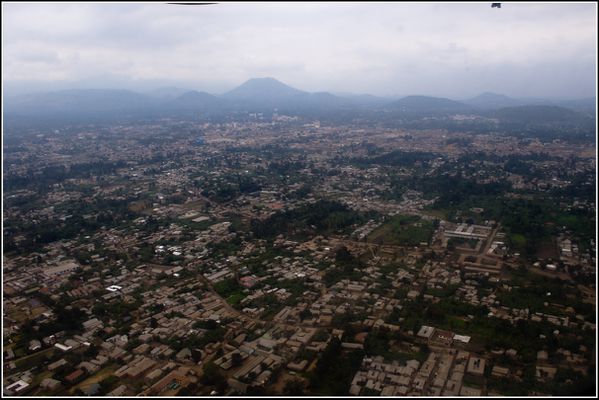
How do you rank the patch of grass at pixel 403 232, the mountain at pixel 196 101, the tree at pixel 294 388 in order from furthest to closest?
the mountain at pixel 196 101 → the patch of grass at pixel 403 232 → the tree at pixel 294 388

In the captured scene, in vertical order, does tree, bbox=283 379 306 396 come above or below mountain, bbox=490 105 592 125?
below

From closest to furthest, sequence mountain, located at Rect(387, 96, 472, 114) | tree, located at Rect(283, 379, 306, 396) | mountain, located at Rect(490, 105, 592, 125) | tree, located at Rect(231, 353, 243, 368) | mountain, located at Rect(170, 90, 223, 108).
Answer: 1. tree, located at Rect(283, 379, 306, 396)
2. tree, located at Rect(231, 353, 243, 368)
3. mountain, located at Rect(490, 105, 592, 125)
4. mountain, located at Rect(387, 96, 472, 114)
5. mountain, located at Rect(170, 90, 223, 108)

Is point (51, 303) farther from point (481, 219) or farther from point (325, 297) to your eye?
point (481, 219)

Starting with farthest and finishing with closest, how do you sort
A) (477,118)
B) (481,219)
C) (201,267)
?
(477,118) → (481,219) → (201,267)

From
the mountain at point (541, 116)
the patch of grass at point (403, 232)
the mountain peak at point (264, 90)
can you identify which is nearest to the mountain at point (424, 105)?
the mountain at point (541, 116)

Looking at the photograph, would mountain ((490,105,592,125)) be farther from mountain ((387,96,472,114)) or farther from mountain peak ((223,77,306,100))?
mountain peak ((223,77,306,100))

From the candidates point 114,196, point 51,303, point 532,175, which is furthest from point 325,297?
point 532,175

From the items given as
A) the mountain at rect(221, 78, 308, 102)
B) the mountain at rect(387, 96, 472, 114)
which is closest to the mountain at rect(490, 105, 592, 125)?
the mountain at rect(387, 96, 472, 114)

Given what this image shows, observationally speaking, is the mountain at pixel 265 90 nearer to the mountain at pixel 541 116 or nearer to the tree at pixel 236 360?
the mountain at pixel 541 116

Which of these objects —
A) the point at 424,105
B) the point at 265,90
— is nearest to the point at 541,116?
the point at 424,105

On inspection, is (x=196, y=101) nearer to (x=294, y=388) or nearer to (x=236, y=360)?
(x=236, y=360)

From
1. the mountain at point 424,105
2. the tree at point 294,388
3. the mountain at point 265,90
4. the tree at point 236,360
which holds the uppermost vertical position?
the mountain at point 265,90
